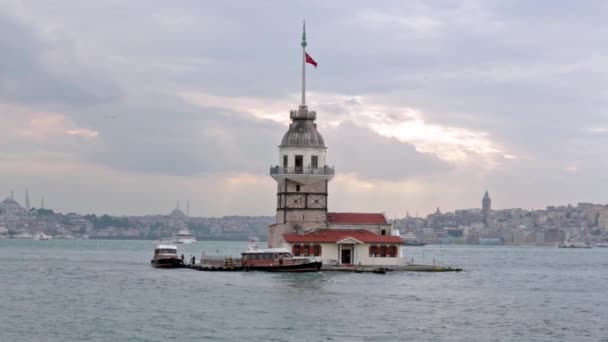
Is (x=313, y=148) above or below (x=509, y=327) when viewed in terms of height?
above

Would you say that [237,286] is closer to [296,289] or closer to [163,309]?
[296,289]

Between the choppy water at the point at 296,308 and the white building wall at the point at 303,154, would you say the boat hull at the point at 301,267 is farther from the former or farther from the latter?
the white building wall at the point at 303,154

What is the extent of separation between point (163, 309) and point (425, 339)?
15.4 metres

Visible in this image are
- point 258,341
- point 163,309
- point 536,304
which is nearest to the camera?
point 258,341

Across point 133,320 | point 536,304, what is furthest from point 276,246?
point 133,320

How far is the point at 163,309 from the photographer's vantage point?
53344 millimetres

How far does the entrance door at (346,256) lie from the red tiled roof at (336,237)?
117cm

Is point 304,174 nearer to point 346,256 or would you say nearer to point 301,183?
point 301,183

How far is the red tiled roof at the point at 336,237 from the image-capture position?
80.8 metres

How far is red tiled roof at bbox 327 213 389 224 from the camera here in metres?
85.4

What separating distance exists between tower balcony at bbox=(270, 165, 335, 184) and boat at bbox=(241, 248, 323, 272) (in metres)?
6.47

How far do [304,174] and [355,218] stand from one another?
5569 millimetres

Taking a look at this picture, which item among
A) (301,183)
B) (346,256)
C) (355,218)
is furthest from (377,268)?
(301,183)

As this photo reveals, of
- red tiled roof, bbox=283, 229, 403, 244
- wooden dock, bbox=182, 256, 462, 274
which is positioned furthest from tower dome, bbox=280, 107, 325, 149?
wooden dock, bbox=182, 256, 462, 274
